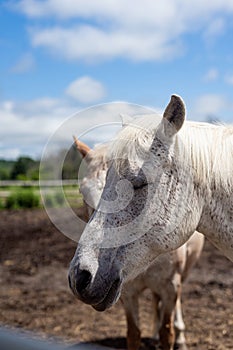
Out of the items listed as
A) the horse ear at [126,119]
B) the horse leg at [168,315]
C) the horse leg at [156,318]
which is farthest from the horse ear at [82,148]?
the horse leg at [156,318]

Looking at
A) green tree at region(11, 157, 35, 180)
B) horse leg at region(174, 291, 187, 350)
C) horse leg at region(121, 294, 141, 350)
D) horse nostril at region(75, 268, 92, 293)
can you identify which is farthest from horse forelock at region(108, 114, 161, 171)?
green tree at region(11, 157, 35, 180)

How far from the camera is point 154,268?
14.5 feet

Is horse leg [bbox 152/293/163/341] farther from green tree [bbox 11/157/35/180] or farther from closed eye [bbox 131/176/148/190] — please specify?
green tree [bbox 11/157/35/180]

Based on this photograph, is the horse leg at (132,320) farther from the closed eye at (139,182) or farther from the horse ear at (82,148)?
the closed eye at (139,182)

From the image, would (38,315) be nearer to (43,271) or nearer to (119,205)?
(43,271)

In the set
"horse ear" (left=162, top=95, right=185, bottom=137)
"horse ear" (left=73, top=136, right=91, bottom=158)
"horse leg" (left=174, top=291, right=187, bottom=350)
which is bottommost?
"horse leg" (left=174, top=291, right=187, bottom=350)

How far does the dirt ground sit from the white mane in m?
1.69

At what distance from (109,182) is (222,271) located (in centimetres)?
708

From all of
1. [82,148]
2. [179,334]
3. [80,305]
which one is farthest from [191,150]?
[80,305]

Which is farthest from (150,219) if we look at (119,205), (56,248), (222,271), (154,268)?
(56,248)

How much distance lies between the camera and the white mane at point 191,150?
2.54m

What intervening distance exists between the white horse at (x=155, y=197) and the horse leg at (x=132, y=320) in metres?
1.98

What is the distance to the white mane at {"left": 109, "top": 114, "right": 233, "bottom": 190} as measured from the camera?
2.54 m

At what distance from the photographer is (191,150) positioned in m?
2.59
